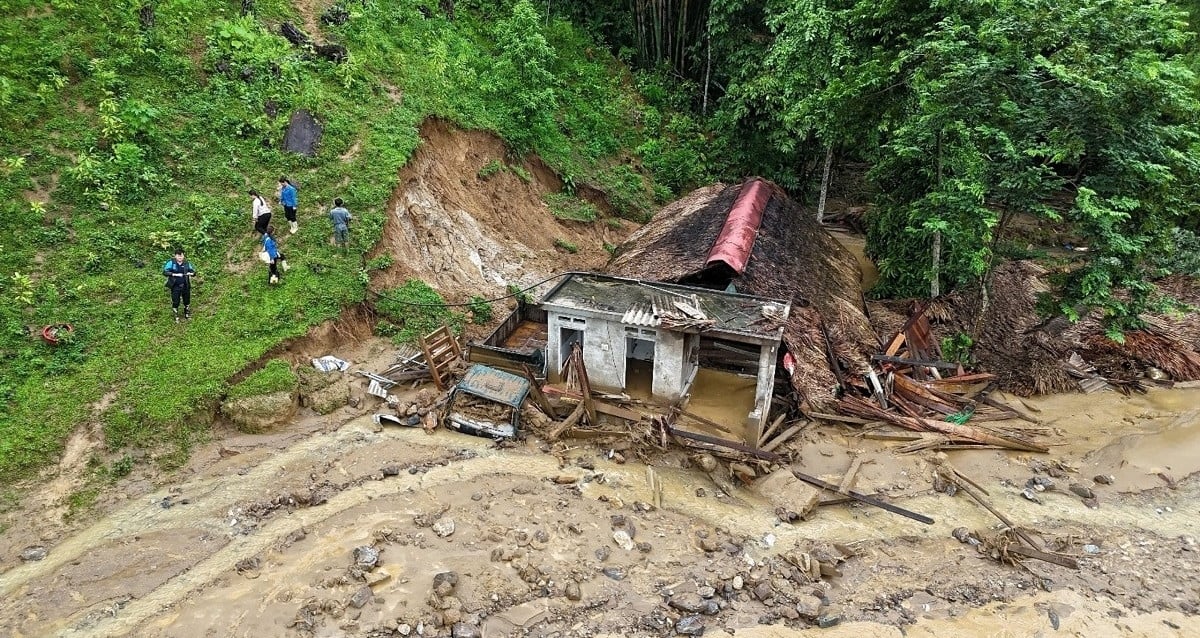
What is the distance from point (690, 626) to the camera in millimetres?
9109

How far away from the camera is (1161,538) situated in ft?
36.7

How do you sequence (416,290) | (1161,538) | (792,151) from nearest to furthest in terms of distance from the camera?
(1161,538) → (416,290) → (792,151)

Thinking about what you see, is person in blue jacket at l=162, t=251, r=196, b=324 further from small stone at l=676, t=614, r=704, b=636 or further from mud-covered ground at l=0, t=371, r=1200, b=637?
small stone at l=676, t=614, r=704, b=636

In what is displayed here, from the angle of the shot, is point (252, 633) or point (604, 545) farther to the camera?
point (604, 545)

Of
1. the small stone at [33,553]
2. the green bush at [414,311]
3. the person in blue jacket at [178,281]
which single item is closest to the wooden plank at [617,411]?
the green bush at [414,311]

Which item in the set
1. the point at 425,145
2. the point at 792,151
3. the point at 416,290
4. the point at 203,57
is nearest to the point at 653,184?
the point at 792,151

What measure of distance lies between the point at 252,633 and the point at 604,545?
206 inches

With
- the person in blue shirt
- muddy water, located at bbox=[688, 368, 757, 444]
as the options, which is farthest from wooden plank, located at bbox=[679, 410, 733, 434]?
the person in blue shirt

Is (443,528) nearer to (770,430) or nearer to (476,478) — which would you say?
(476,478)

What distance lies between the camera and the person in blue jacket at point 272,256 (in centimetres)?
1412

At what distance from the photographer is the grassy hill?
12.1m

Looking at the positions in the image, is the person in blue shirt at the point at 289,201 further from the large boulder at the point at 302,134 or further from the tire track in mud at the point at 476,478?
the tire track in mud at the point at 476,478

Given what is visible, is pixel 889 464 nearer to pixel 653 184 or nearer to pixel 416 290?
pixel 416 290

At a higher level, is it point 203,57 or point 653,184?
point 203,57
